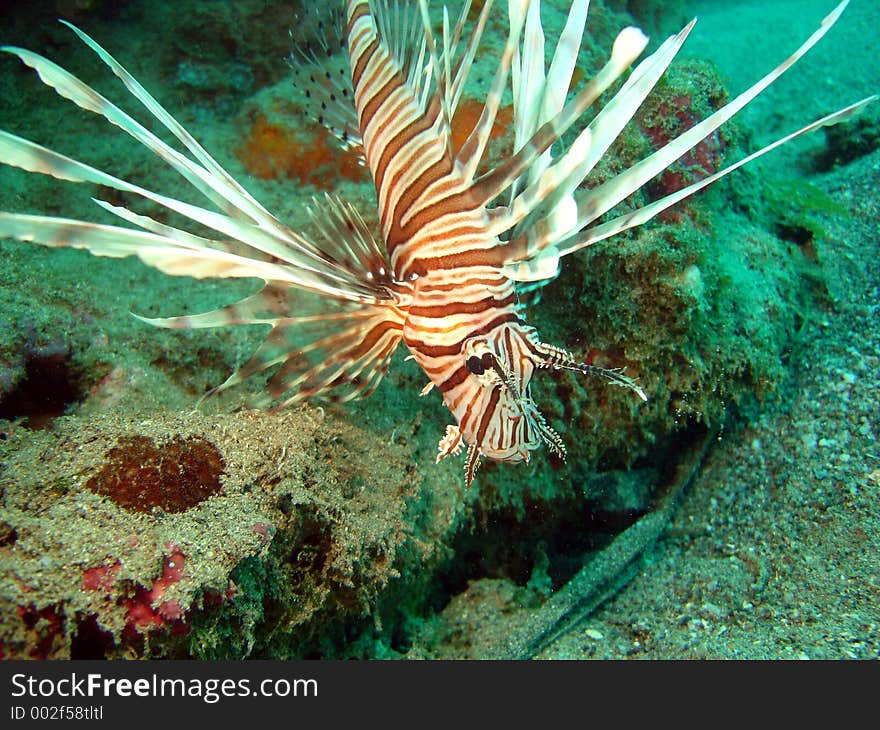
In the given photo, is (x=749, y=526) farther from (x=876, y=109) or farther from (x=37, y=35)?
(x=37, y=35)

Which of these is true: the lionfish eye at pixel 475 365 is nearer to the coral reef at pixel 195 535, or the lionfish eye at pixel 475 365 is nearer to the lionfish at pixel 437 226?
the lionfish at pixel 437 226

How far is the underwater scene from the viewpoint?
5.91 feet

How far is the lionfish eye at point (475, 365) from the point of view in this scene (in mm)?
2253

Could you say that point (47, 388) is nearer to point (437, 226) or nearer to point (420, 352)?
point (420, 352)

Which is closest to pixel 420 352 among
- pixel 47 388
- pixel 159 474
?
pixel 159 474

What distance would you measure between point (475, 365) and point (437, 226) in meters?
0.63

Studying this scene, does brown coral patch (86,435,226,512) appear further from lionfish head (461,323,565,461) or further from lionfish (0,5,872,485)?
lionfish head (461,323,565,461)

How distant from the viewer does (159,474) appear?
210 cm

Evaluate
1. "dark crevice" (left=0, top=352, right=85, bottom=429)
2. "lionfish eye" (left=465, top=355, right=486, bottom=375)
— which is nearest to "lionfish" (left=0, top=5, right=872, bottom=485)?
"lionfish eye" (left=465, top=355, right=486, bottom=375)

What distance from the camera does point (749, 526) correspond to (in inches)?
150

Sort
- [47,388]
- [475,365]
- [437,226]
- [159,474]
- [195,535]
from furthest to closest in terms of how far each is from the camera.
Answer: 1. [47,388]
2. [437,226]
3. [475,365]
4. [159,474]
5. [195,535]

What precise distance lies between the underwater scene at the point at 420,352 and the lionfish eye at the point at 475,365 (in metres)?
0.01

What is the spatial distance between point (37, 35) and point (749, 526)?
23.2ft

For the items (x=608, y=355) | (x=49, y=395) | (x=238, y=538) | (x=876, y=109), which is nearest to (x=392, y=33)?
(x=608, y=355)
